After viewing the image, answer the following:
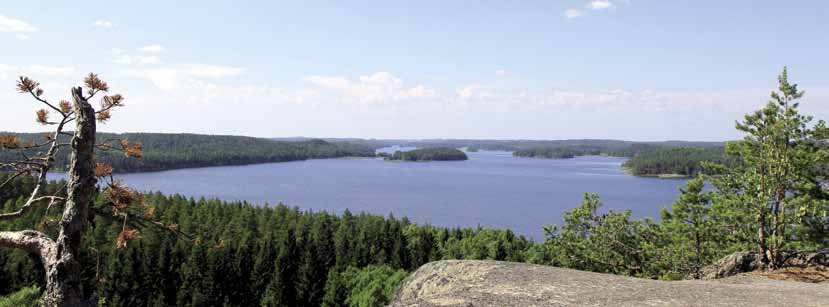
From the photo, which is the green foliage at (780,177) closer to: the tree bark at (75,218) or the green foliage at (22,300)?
the tree bark at (75,218)

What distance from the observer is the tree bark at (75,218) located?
5762 millimetres

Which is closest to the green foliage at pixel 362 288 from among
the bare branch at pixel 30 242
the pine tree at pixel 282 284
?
the pine tree at pixel 282 284

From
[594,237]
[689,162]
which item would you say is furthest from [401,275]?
[689,162]

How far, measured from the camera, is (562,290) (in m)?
8.72

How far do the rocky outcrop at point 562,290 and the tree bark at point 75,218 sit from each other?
4.25 m

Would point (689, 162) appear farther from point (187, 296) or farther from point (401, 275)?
point (187, 296)

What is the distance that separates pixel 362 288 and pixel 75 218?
47.8 m

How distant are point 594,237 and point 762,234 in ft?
22.9

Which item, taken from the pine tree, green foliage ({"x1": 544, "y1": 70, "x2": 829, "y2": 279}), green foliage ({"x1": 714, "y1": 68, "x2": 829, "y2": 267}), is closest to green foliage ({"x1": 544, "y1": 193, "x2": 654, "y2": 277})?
green foliage ({"x1": 544, "y1": 70, "x2": 829, "y2": 279})

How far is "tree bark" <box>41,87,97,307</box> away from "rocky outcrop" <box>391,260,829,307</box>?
13.9 feet

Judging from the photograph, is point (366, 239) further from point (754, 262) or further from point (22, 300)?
point (754, 262)

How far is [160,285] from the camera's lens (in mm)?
54906

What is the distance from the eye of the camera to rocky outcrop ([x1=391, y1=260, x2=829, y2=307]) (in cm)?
812

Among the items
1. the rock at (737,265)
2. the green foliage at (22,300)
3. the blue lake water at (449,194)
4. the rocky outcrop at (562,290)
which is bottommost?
the blue lake water at (449,194)
